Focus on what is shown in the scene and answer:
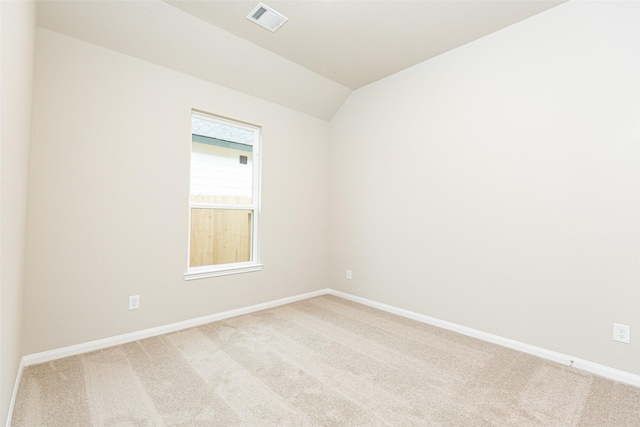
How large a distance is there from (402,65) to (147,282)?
11.1 feet

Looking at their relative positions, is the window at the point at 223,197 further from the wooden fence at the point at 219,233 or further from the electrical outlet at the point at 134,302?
the electrical outlet at the point at 134,302

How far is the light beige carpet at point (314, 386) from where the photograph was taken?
5.36 ft

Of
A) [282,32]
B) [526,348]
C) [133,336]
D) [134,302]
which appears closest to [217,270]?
[134,302]

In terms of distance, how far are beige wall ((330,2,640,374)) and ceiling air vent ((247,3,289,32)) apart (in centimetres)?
153

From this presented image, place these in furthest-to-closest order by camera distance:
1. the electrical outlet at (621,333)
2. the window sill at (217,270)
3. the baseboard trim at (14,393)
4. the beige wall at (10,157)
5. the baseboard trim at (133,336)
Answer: the window sill at (217,270) < the baseboard trim at (133,336) < the electrical outlet at (621,333) < the baseboard trim at (14,393) < the beige wall at (10,157)

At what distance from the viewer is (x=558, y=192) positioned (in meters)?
2.34

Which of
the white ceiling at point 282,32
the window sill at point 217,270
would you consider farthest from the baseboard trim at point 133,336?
the white ceiling at point 282,32

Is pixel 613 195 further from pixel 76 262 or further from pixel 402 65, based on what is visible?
pixel 76 262

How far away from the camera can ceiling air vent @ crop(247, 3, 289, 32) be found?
2.41 meters

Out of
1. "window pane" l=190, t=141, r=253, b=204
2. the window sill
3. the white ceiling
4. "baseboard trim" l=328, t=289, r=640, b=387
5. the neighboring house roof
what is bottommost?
"baseboard trim" l=328, t=289, r=640, b=387

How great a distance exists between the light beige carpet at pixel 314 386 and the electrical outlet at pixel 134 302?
0.30 m

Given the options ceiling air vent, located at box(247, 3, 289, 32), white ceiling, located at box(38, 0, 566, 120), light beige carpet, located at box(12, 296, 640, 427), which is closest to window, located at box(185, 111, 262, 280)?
white ceiling, located at box(38, 0, 566, 120)

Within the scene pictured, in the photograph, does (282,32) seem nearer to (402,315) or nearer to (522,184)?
(522,184)

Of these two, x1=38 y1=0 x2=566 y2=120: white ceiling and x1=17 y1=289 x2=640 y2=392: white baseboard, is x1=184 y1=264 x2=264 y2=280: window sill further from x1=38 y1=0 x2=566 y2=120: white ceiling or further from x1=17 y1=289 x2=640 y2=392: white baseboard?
x1=38 y1=0 x2=566 y2=120: white ceiling
